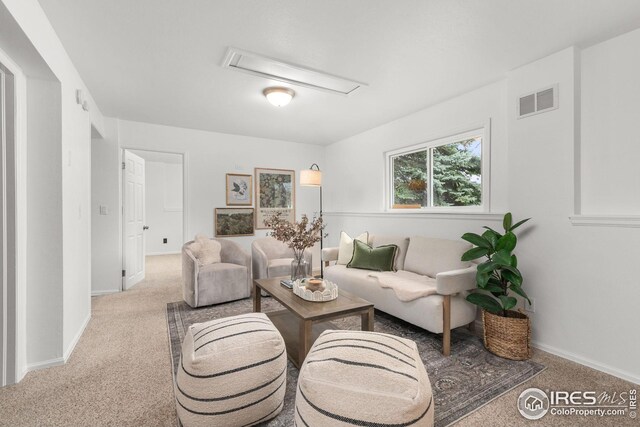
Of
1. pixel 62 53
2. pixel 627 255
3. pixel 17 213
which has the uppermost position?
pixel 62 53

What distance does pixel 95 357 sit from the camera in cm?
235

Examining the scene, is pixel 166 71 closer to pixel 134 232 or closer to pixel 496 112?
pixel 134 232

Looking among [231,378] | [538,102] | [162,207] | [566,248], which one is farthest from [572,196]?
[162,207]

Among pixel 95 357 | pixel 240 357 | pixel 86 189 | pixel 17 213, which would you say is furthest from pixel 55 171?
pixel 240 357

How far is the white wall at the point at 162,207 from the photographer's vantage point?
7.82m

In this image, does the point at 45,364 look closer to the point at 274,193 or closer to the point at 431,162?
the point at 274,193

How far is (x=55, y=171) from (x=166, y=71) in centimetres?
127

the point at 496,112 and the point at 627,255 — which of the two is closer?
the point at 627,255

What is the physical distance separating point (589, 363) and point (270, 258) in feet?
11.7

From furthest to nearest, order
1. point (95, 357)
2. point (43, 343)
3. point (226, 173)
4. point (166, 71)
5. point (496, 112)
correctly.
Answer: point (226, 173) → point (496, 112) → point (166, 71) → point (95, 357) → point (43, 343)

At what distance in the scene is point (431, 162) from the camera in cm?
380

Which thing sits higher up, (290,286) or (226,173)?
(226,173)

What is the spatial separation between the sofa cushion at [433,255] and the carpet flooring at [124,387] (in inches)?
38.3

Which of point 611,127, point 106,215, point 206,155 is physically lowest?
point 106,215
